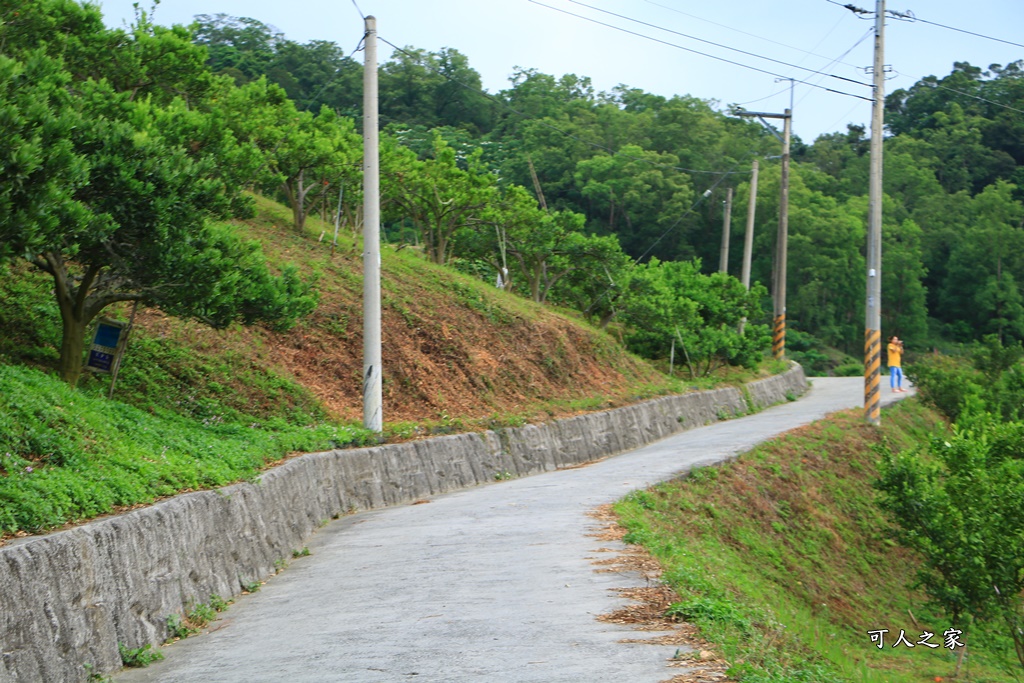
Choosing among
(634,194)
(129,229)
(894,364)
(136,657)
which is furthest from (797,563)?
(634,194)

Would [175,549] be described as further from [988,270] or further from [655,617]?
[988,270]

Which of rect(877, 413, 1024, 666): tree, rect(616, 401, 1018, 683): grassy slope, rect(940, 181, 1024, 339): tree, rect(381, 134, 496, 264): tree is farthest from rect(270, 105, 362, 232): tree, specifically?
rect(940, 181, 1024, 339): tree

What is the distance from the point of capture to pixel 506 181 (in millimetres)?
60594

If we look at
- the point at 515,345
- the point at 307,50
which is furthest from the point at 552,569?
the point at 307,50

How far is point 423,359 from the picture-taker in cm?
2286

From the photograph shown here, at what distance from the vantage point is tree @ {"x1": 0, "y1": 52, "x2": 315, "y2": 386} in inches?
469

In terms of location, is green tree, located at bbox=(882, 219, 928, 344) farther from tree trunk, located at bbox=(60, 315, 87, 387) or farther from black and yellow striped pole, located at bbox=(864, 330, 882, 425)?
tree trunk, located at bbox=(60, 315, 87, 387)

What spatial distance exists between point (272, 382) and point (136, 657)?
1038cm

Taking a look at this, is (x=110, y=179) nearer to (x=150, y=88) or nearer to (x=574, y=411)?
(x=150, y=88)

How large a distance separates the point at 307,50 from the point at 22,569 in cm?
6362

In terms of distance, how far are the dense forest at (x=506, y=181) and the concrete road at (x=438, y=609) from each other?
3.93 meters

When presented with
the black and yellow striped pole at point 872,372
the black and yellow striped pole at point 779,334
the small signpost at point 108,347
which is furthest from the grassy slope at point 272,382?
the black and yellow striped pole at point 779,334

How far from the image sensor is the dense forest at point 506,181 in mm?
13055

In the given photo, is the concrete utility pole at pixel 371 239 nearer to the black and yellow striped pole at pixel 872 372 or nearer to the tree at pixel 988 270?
the black and yellow striped pole at pixel 872 372
